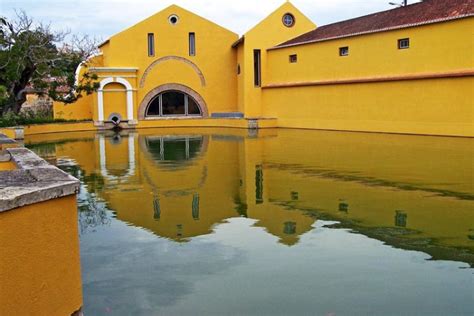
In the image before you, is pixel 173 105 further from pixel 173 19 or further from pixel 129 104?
pixel 173 19

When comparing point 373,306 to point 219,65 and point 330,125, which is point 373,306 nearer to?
point 330,125

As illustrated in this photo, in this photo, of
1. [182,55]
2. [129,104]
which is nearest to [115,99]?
[129,104]

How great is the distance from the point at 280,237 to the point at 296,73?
66.3 ft

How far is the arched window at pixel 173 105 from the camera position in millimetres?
29812

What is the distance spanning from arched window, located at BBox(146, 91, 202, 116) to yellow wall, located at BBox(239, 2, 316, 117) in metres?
3.74

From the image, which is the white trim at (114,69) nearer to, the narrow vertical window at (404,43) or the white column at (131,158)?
the white column at (131,158)

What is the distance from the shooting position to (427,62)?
19312mm

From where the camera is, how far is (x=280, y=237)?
5.99 m

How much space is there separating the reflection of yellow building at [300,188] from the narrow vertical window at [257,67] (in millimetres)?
11875

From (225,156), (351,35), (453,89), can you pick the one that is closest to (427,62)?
(453,89)

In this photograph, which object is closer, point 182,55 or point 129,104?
point 129,104

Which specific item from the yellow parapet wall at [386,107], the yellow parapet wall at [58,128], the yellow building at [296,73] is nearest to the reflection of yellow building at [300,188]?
the yellow parapet wall at [386,107]

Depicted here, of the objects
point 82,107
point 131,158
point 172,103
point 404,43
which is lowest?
point 131,158

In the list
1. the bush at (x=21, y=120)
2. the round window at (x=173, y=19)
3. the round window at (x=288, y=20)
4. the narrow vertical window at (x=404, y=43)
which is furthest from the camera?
the round window at (x=173, y=19)
